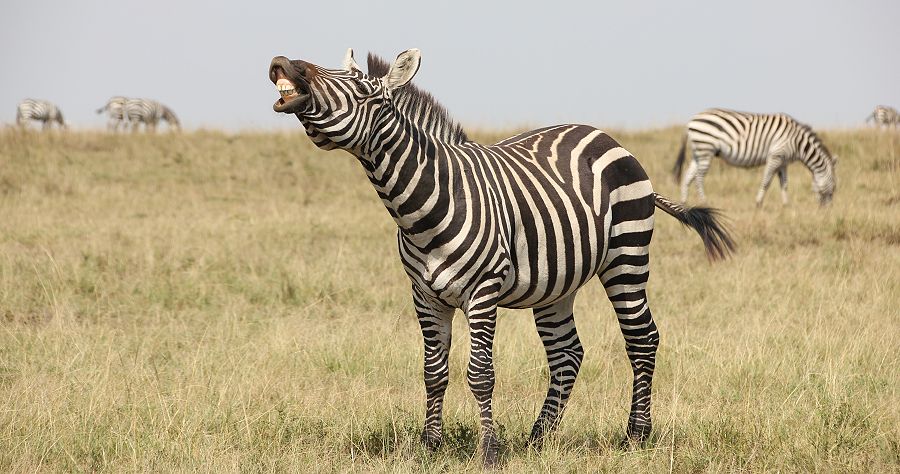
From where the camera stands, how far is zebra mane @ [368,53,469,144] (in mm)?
4473

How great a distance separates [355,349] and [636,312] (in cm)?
238

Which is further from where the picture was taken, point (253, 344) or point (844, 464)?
point (253, 344)

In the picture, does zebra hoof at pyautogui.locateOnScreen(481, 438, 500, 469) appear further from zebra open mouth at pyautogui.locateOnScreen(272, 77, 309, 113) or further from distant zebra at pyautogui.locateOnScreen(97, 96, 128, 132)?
distant zebra at pyautogui.locateOnScreen(97, 96, 128, 132)

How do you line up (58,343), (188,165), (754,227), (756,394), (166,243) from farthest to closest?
1. (188,165)
2. (754,227)
3. (166,243)
4. (58,343)
5. (756,394)

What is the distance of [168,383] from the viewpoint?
612cm

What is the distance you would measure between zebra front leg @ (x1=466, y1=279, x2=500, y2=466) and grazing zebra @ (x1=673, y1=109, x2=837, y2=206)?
12336 millimetres

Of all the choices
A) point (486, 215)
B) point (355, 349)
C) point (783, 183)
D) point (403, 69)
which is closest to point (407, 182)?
point (486, 215)

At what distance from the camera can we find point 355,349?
6.85 m

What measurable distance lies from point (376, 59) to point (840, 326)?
16.6 ft

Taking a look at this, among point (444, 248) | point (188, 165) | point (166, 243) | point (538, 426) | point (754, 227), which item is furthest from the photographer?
point (188, 165)

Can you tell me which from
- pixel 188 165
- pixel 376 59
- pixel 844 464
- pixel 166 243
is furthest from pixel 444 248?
pixel 188 165

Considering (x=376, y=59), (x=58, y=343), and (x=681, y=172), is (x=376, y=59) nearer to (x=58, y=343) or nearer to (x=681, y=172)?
(x=58, y=343)

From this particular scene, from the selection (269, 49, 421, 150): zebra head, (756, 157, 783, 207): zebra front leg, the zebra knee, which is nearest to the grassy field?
the zebra knee

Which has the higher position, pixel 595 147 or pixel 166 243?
pixel 595 147
